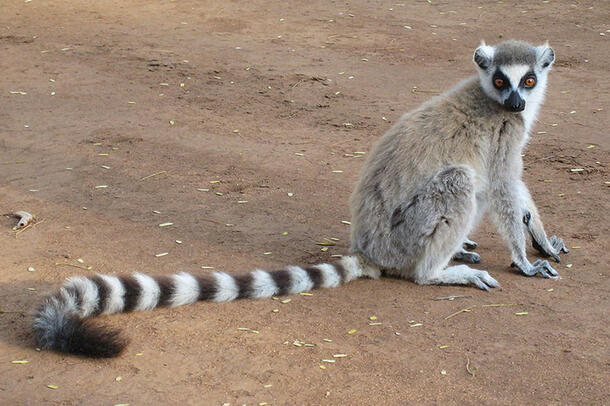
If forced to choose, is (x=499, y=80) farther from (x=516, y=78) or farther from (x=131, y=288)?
(x=131, y=288)

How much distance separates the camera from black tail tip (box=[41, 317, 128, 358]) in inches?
200

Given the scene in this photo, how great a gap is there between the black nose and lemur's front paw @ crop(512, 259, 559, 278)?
4.02 feet

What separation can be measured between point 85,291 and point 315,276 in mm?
1691

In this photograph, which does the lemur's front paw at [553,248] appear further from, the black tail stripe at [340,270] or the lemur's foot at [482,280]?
the black tail stripe at [340,270]

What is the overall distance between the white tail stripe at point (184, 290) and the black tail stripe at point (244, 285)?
0.31 metres

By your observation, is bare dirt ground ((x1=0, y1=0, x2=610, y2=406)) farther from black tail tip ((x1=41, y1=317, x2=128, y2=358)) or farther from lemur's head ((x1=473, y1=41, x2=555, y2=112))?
lemur's head ((x1=473, y1=41, x2=555, y2=112))

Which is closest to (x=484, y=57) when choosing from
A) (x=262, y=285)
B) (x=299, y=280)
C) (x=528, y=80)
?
(x=528, y=80)

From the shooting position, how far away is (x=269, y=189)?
8414 mm

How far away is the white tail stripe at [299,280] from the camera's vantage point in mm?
6016

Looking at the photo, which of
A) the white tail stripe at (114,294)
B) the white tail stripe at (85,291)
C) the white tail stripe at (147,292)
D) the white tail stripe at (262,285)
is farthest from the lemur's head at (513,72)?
the white tail stripe at (85,291)

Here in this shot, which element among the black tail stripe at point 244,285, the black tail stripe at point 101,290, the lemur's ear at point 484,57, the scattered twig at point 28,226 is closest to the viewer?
the black tail stripe at point 101,290

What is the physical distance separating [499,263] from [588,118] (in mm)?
4180

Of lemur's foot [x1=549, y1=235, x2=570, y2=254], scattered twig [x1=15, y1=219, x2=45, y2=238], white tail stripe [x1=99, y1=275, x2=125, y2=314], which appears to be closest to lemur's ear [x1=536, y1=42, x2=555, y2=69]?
lemur's foot [x1=549, y1=235, x2=570, y2=254]

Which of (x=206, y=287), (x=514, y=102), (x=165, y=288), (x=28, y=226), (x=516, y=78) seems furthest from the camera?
(x=28, y=226)
